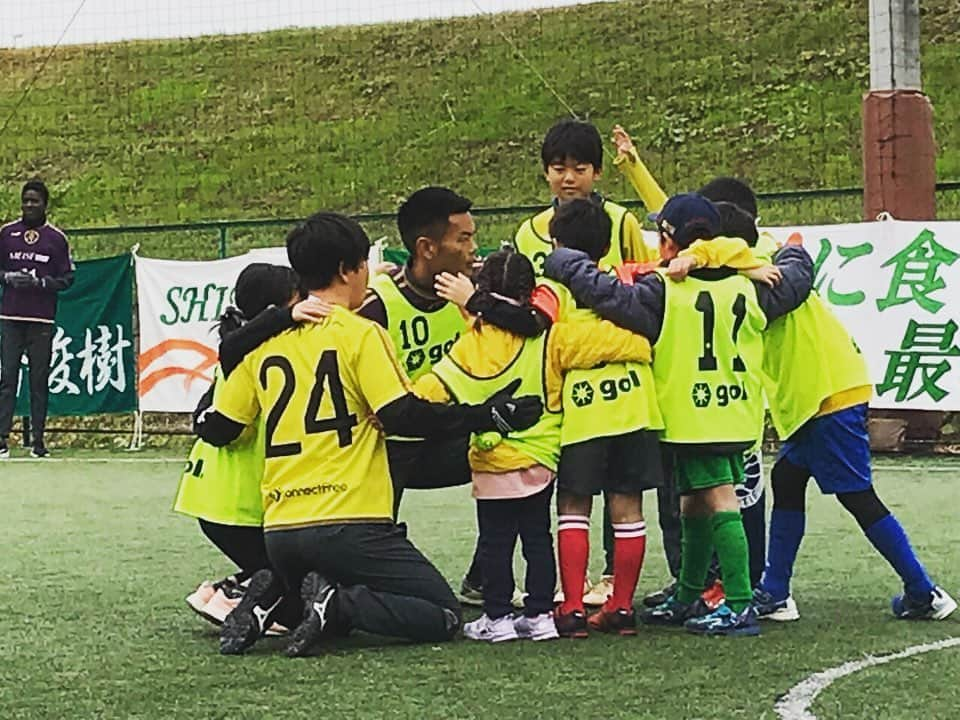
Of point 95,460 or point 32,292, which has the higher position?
point 32,292

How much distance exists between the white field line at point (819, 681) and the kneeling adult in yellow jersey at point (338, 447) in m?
1.10

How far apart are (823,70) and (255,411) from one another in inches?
842

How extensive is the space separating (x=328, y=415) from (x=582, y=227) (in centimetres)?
99

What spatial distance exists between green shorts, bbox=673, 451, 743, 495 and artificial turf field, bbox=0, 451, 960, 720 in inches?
18.1

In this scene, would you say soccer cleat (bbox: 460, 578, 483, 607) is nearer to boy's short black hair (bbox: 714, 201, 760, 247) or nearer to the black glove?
the black glove

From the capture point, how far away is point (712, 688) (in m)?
4.36

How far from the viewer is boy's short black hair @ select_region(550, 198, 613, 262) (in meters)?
5.30

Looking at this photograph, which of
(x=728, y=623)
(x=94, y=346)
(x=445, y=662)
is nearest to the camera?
(x=445, y=662)

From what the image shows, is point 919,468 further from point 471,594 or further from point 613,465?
point 613,465

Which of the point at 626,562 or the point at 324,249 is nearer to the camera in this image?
the point at 324,249

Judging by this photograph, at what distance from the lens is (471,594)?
6.06 metres

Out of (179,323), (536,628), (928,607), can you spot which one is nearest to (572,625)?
(536,628)

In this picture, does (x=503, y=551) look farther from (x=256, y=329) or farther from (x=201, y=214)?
(x=201, y=214)

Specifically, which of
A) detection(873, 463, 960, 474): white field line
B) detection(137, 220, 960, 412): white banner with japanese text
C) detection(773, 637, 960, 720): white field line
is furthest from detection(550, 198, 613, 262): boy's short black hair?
detection(137, 220, 960, 412): white banner with japanese text
